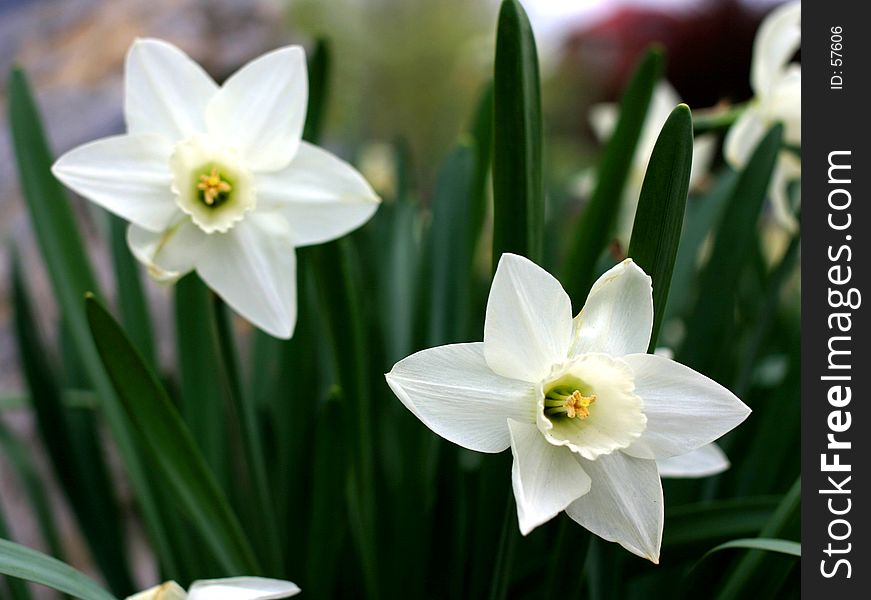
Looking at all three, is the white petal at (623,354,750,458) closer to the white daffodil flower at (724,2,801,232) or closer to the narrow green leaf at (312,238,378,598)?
the narrow green leaf at (312,238,378,598)

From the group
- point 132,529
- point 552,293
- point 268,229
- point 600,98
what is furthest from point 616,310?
point 600,98

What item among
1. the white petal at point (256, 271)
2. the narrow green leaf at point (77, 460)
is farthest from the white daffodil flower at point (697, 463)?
the narrow green leaf at point (77, 460)

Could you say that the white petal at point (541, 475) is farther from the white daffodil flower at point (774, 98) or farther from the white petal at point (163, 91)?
the white daffodil flower at point (774, 98)

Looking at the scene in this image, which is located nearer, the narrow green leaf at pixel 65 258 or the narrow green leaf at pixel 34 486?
the narrow green leaf at pixel 65 258

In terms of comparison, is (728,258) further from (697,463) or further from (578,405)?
(578,405)

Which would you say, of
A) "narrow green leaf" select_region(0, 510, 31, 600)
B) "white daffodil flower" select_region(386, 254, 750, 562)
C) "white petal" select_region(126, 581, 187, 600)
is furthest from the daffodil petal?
"narrow green leaf" select_region(0, 510, 31, 600)

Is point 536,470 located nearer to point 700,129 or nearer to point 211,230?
point 211,230
